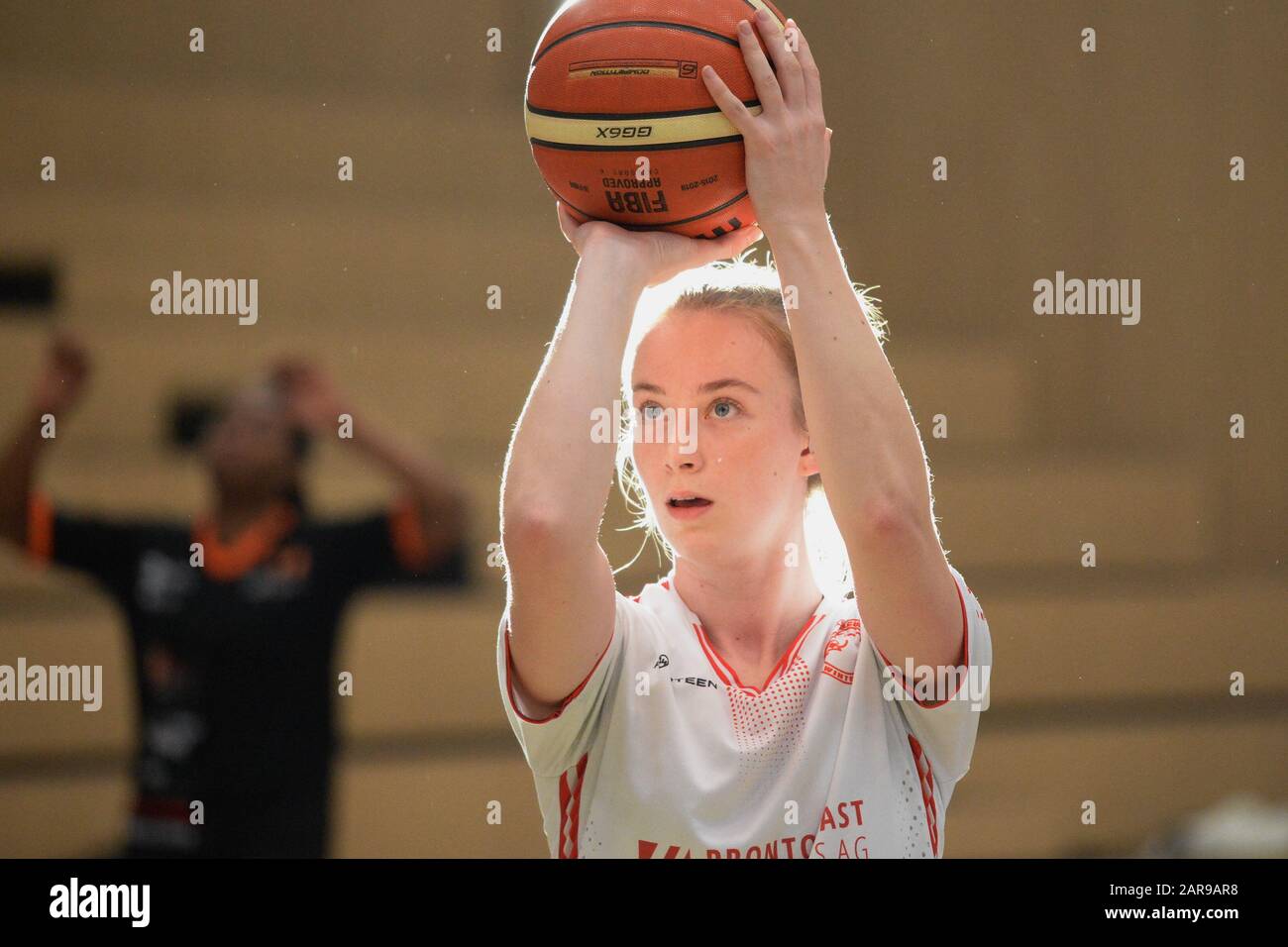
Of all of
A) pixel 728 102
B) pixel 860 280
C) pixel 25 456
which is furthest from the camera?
pixel 860 280

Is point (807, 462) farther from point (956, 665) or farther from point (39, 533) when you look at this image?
point (39, 533)

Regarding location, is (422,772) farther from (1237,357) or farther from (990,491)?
(1237,357)

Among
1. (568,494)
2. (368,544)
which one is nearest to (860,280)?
(368,544)

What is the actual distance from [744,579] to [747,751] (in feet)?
0.60

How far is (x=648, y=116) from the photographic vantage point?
1185mm

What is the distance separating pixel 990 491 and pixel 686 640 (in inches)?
117

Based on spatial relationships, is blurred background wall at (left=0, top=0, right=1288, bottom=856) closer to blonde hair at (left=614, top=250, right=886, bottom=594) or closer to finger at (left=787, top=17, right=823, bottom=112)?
blonde hair at (left=614, top=250, right=886, bottom=594)

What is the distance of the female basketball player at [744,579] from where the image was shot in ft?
3.47

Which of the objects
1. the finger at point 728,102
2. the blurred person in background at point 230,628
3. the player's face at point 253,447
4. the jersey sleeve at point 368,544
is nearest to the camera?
the finger at point 728,102

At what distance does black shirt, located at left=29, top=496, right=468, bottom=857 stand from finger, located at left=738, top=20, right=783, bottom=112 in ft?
5.40

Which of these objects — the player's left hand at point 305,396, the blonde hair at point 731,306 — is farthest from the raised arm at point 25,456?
the blonde hair at point 731,306

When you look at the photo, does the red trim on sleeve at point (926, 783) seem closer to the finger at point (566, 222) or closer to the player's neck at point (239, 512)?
the finger at point (566, 222)

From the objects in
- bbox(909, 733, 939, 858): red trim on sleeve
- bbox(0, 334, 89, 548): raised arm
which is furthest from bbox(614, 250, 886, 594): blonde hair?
bbox(0, 334, 89, 548): raised arm

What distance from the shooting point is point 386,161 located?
13.5 feet
